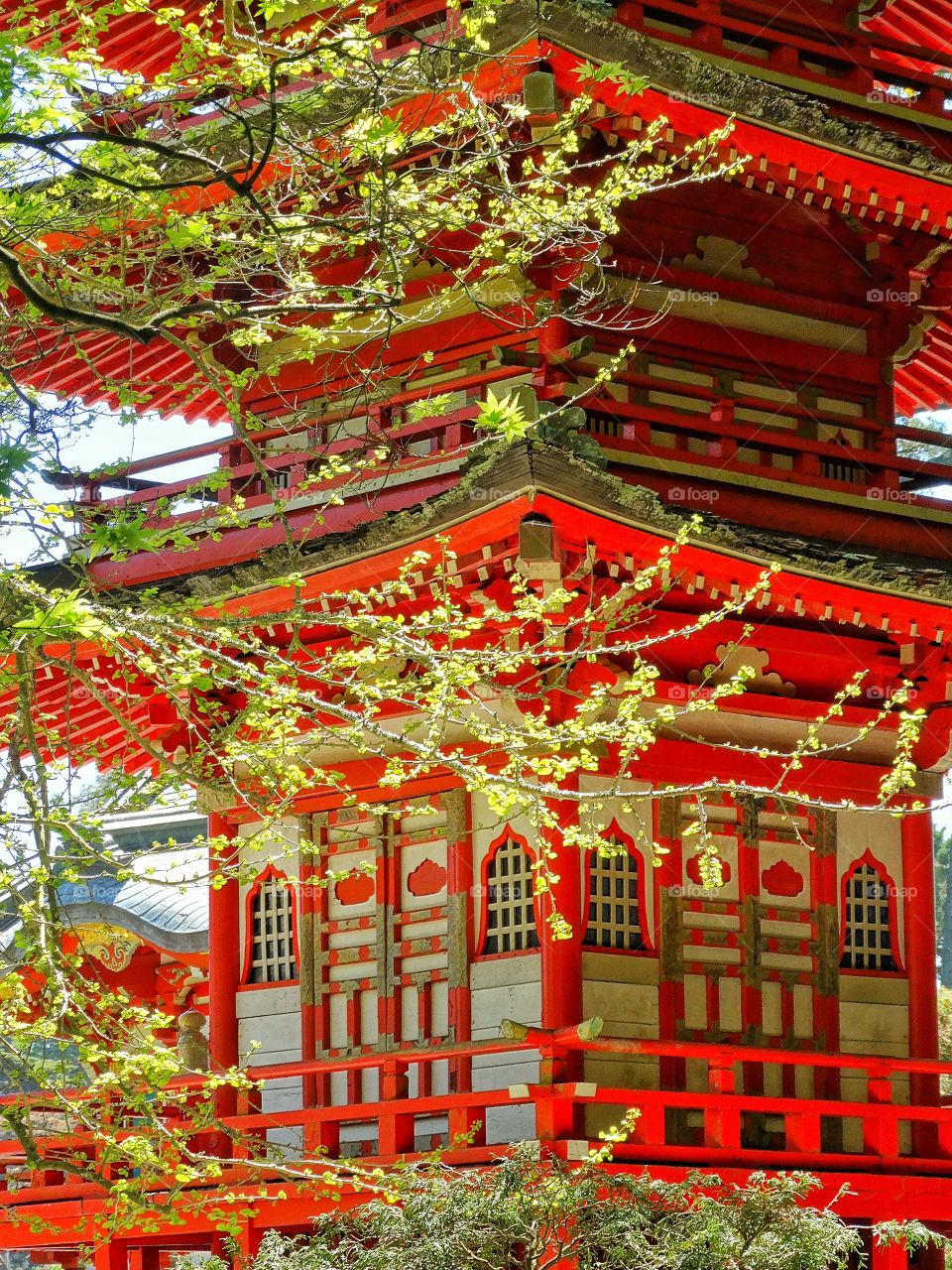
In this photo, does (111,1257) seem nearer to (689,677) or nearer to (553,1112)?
(553,1112)

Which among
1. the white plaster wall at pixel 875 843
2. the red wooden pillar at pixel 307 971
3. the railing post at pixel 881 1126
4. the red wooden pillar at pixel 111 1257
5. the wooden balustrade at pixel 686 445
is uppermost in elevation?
the wooden balustrade at pixel 686 445

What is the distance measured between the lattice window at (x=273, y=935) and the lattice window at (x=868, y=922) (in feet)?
13.4

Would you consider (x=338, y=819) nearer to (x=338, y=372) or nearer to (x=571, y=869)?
(x=571, y=869)

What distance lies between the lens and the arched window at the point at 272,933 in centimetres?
1383

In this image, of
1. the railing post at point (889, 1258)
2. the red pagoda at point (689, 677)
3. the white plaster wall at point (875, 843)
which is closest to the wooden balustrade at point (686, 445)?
the red pagoda at point (689, 677)

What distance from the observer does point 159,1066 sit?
7.39 metres

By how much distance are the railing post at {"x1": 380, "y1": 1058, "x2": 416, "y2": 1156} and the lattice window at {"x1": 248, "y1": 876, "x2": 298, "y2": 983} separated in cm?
199

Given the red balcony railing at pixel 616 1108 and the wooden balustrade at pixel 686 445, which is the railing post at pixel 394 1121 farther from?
the wooden balustrade at pixel 686 445

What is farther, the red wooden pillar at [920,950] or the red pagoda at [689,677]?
the red wooden pillar at [920,950]

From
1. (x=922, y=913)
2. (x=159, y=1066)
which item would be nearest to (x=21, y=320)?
(x=159, y=1066)

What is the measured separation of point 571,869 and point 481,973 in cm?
107

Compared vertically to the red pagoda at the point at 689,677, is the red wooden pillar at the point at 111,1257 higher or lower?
lower

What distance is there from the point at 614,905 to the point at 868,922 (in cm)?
223

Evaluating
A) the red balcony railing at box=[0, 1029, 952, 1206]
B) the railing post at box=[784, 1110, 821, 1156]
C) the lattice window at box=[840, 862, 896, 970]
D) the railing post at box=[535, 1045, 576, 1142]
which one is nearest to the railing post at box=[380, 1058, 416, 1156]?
the red balcony railing at box=[0, 1029, 952, 1206]
